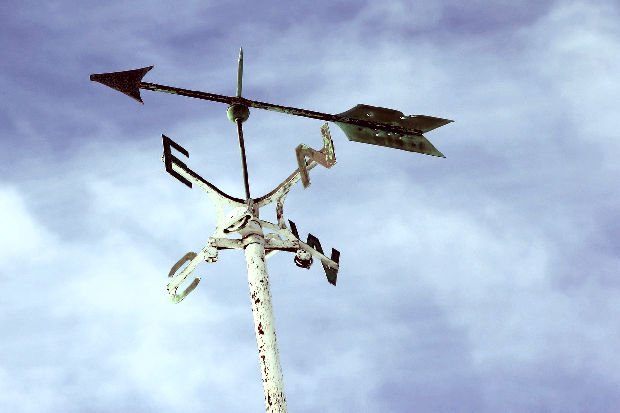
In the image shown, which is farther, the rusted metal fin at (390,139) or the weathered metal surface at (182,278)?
the rusted metal fin at (390,139)

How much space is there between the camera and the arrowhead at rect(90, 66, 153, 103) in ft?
26.6

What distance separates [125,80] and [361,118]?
3.37 meters

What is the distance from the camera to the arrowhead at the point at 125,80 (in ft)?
26.6

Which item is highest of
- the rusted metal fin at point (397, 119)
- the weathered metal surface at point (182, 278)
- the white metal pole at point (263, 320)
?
the rusted metal fin at point (397, 119)

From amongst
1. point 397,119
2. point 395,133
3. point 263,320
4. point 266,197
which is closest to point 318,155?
point 266,197

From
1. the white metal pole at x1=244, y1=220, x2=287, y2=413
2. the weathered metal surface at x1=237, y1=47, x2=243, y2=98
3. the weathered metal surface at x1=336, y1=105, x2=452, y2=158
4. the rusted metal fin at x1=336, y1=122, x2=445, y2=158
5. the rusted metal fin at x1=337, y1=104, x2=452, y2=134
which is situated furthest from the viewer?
the rusted metal fin at x1=337, y1=104, x2=452, y2=134

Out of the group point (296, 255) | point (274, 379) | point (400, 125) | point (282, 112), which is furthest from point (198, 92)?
point (274, 379)

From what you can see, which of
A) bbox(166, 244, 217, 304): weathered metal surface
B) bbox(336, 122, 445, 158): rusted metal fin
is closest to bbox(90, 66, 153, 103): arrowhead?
bbox(166, 244, 217, 304): weathered metal surface

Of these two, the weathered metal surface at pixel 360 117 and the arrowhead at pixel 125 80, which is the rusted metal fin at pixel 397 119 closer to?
the weathered metal surface at pixel 360 117

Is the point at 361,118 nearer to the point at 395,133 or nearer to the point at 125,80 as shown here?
the point at 395,133

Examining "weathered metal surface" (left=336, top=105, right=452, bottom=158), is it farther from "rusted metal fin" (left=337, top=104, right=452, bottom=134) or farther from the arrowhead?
the arrowhead

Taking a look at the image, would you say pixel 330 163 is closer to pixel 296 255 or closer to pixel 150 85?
pixel 296 255

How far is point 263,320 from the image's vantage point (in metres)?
6.97

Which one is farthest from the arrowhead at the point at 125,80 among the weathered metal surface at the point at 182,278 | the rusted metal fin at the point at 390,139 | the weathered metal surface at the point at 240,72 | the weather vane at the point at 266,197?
the rusted metal fin at the point at 390,139
